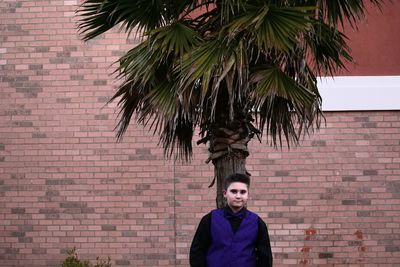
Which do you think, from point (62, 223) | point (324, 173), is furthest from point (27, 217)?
point (324, 173)

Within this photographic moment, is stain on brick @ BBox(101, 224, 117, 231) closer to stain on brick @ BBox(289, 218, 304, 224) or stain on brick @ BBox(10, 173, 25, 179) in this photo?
stain on brick @ BBox(10, 173, 25, 179)

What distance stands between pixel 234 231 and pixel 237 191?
317 millimetres

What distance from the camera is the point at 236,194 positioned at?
22.7 feet

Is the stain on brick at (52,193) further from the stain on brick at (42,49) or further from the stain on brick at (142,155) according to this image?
the stain on brick at (42,49)

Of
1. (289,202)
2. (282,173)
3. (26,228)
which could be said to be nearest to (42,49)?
(26,228)

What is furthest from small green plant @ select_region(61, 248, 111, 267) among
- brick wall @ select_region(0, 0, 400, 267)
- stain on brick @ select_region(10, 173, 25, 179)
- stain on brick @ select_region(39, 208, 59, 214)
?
stain on brick @ select_region(10, 173, 25, 179)

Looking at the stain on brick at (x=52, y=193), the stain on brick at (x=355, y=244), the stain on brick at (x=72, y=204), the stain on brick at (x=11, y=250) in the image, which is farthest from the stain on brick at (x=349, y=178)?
the stain on brick at (x=11, y=250)

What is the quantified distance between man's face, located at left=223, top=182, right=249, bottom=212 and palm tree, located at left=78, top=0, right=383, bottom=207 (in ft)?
4.15

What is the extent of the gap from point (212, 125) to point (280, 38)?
3.80ft

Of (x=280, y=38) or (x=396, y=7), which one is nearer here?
(x=280, y=38)

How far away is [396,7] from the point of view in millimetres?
12156

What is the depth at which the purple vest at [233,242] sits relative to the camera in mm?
6961

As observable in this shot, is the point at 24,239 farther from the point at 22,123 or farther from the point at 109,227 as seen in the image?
the point at 22,123

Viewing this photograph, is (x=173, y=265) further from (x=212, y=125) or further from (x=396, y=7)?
(x=396, y=7)
